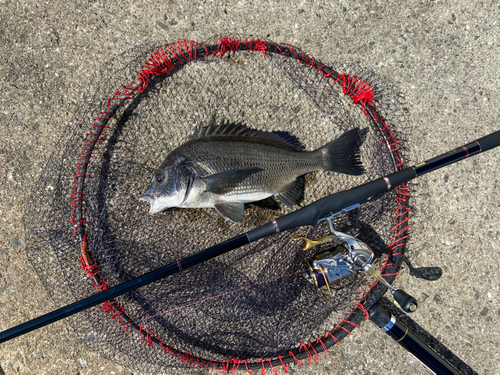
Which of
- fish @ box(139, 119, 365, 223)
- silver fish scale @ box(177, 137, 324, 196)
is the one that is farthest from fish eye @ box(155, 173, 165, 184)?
silver fish scale @ box(177, 137, 324, 196)

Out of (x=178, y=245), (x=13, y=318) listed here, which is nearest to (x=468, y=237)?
(x=178, y=245)

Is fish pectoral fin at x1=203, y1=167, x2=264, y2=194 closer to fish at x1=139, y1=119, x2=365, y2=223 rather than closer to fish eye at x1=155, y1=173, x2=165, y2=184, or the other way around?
fish at x1=139, y1=119, x2=365, y2=223

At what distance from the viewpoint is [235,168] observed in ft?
6.10

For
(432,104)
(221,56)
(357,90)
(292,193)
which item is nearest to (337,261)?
(292,193)

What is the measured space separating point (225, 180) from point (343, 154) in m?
0.77

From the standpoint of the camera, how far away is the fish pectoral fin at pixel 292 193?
6.45ft

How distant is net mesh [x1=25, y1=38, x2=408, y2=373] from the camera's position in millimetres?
2016

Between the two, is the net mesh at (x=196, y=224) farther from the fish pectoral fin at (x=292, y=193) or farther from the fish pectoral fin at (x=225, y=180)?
the fish pectoral fin at (x=225, y=180)

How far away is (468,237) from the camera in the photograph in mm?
2215

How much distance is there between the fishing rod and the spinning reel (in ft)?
0.44

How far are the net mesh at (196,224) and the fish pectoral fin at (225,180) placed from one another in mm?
305

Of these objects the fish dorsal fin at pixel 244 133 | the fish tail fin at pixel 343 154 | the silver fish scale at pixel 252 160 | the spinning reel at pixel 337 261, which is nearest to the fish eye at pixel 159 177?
the silver fish scale at pixel 252 160

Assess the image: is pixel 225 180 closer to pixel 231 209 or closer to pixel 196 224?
pixel 231 209

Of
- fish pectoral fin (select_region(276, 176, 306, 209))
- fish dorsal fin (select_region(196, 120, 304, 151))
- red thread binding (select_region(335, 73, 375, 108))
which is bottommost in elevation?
fish pectoral fin (select_region(276, 176, 306, 209))
